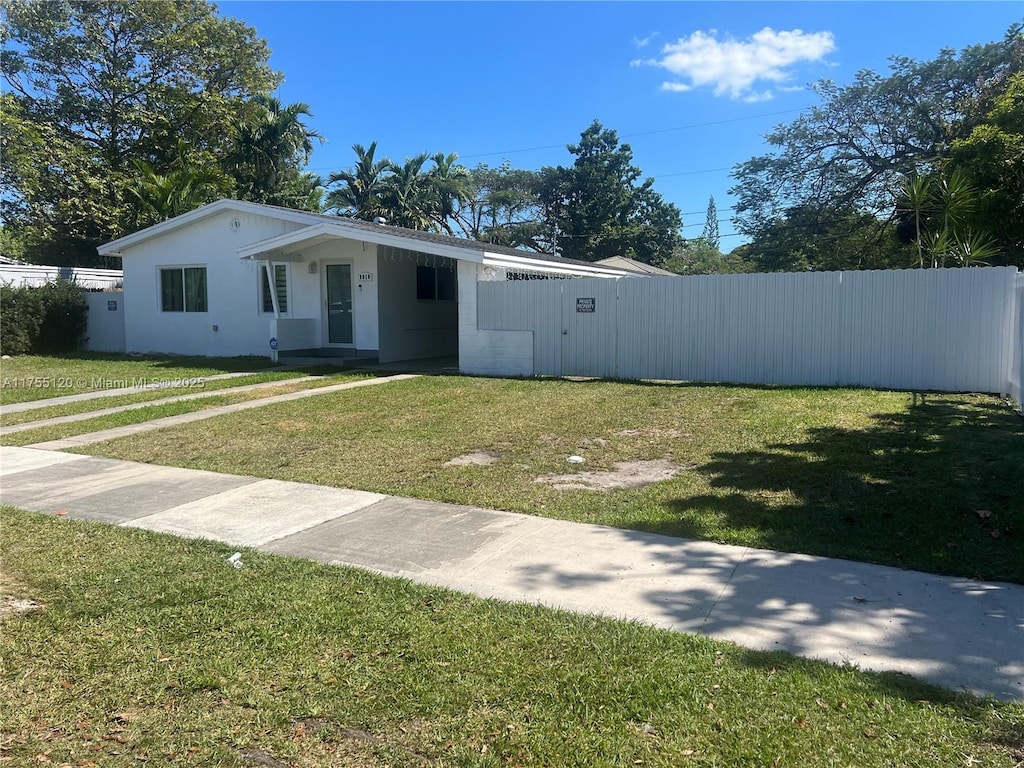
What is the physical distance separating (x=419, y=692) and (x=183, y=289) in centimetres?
2005

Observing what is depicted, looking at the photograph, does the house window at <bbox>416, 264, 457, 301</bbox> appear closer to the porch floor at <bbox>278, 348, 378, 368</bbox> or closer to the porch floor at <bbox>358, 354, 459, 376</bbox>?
the porch floor at <bbox>358, 354, 459, 376</bbox>

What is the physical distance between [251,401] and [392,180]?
2976 cm

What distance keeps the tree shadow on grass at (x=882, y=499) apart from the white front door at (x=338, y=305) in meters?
13.2

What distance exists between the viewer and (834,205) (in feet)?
97.3

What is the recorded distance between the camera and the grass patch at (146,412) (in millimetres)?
9445

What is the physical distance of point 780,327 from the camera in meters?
12.8

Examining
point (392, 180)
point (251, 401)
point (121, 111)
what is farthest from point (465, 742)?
point (392, 180)

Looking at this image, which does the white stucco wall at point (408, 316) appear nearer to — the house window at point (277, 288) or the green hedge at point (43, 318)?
the house window at point (277, 288)

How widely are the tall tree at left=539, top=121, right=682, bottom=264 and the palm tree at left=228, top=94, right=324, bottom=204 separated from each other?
19.3 metres

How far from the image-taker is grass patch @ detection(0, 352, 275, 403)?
13727 mm

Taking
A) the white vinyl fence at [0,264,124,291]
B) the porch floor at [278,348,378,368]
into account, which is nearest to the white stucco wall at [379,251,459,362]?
the porch floor at [278,348,378,368]

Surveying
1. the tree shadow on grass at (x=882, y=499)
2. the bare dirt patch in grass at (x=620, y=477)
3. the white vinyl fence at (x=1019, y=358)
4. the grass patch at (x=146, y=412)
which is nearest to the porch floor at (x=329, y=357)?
the grass patch at (x=146, y=412)

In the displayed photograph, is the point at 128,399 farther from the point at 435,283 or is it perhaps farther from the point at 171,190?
the point at 171,190

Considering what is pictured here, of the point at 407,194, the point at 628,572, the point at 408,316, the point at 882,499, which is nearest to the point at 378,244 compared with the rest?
the point at 408,316
